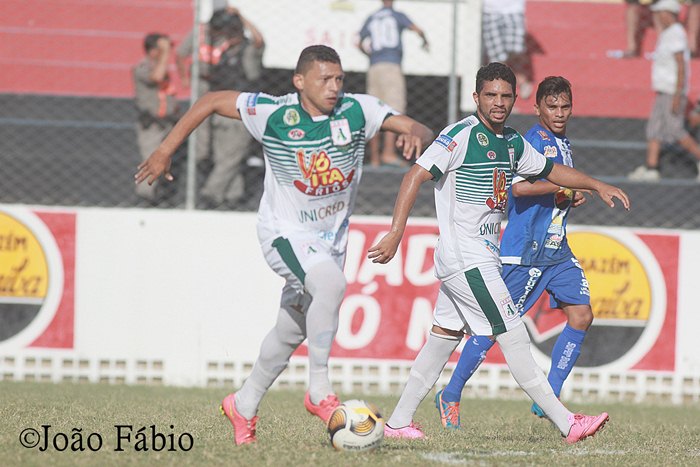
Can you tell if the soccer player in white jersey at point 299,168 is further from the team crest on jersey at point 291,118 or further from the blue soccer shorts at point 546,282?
the blue soccer shorts at point 546,282

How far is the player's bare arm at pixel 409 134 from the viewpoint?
6018 mm

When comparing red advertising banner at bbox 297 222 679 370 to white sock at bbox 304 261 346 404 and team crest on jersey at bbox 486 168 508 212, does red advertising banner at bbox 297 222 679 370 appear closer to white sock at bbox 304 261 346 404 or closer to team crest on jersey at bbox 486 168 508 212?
team crest on jersey at bbox 486 168 508 212

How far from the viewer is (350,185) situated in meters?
6.30

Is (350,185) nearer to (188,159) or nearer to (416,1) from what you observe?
(188,159)

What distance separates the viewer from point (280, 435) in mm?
6840

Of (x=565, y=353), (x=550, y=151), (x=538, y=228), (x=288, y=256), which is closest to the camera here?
(x=288, y=256)

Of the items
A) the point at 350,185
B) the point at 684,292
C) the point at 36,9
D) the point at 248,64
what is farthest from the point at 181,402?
the point at 36,9

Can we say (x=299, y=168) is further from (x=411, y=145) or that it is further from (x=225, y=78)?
(x=225, y=78)

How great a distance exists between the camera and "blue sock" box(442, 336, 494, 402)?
7988 millimetres

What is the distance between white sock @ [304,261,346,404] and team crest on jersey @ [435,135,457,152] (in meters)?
1.04

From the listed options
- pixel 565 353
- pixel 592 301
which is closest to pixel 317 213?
pixel 565 353

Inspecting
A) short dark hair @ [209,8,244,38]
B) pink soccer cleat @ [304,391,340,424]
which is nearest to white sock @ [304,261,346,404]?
pink soccer cleat @ [304,391,340,424]

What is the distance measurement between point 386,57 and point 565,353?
5.45m

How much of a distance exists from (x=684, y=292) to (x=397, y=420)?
485 centimetres
